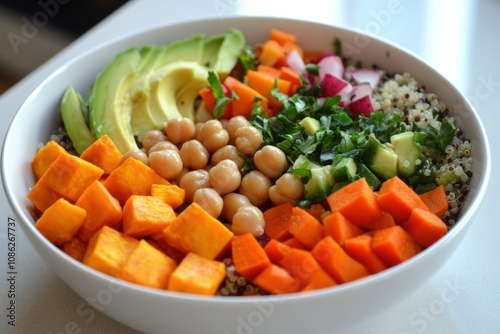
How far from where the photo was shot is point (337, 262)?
137 centimetres

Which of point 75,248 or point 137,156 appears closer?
point 75,248

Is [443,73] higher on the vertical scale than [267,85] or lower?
lower

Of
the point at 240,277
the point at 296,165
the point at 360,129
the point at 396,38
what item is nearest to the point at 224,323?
the point at 240,277

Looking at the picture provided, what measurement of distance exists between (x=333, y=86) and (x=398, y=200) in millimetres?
612

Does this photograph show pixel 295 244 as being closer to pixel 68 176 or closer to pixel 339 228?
pixel 339 228

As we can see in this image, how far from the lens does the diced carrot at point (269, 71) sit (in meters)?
2.08

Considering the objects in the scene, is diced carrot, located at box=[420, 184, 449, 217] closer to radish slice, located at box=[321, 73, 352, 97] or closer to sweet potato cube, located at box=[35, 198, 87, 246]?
radish slice, located at box=[321, 73, 352, 97]

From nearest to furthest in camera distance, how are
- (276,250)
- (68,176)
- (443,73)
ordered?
(276,250), (68,176), (443,73)

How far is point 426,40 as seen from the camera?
2523mm

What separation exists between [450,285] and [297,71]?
0.87 m

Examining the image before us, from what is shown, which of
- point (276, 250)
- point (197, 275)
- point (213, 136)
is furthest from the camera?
point (213, 136)

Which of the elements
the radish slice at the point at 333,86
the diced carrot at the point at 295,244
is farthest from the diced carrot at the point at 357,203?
the radish slice at the point at 333,86

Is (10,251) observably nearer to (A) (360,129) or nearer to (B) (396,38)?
(A) (360,129)

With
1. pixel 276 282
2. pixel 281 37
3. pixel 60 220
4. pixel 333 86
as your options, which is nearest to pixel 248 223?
pixel 276 282
